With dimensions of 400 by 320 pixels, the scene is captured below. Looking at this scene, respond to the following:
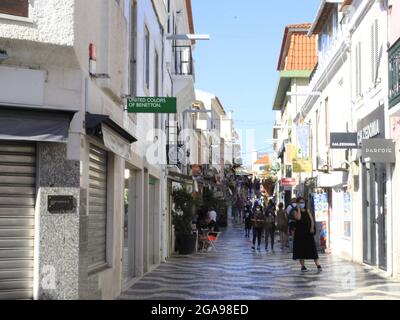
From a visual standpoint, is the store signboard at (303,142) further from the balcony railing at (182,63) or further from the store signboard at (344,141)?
the store signboard at (344,141)

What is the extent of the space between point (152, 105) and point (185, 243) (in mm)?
11476

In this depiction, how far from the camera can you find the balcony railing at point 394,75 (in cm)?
1396

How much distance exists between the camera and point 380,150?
15.2 m

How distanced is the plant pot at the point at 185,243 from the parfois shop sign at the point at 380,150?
9.04 metres

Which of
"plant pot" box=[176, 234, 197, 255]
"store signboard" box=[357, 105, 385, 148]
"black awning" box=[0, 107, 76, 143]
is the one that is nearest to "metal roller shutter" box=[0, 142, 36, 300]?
"black awning" box=[0, 107, 76, 143]

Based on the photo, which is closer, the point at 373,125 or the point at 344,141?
the point at 373,125

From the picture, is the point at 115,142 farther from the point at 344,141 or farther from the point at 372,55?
the point at 344,141

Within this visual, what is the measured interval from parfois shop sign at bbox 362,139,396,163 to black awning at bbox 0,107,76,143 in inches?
341

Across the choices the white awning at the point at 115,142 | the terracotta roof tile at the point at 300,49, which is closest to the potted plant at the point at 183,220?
the white awning at the point at 115,142

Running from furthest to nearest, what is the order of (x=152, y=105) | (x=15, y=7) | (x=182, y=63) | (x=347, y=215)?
(x=182, y=63), (x=347, y=215), (x=152, y=105), (x=15, y=7)

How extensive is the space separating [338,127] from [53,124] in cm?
1620

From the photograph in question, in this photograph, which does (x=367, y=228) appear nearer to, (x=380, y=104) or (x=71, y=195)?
(x=380, y=104)

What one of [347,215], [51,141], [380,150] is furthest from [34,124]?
[347,215]

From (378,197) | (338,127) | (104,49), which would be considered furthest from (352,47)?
(104,49)
